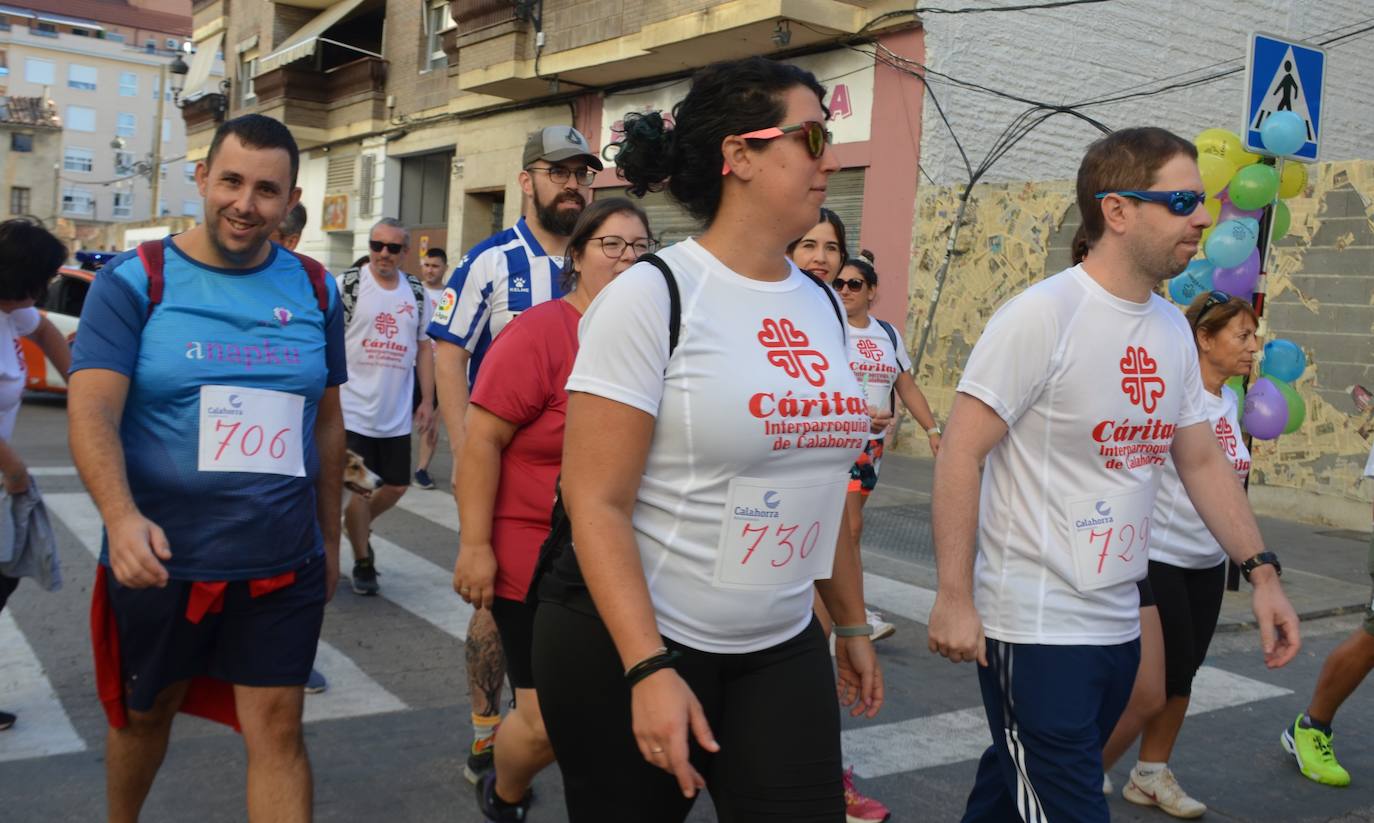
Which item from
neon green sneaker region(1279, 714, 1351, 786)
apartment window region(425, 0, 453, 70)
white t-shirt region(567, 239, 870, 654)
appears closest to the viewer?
white t-shirt region(567, 239, 870, 654)

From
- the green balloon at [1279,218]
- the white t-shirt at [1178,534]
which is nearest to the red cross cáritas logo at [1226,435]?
the white t-shirt at [1178,534]

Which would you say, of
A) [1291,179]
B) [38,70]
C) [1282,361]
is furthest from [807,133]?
[38,70]

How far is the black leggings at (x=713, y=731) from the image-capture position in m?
2.25

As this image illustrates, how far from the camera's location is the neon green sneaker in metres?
4.66

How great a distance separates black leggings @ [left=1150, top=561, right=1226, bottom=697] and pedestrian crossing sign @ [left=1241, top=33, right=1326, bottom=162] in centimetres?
415

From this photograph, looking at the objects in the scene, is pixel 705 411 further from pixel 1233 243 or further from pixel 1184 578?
pixel 1233 243

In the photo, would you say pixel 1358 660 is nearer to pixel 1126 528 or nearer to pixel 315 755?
pixel 1126 528

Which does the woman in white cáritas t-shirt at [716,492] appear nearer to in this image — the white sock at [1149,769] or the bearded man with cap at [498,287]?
the bearded man with cap at [498,287]

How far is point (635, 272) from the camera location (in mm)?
2256

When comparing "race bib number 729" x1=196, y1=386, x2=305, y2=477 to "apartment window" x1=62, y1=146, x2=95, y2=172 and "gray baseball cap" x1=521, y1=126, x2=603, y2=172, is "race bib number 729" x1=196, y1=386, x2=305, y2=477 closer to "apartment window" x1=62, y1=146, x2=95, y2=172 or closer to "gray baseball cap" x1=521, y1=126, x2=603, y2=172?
"gray baseball cap" x1=521, y1=126, x2=603, y2=172

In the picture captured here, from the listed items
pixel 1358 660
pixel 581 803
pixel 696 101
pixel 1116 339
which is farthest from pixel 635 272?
pixel 1358 660

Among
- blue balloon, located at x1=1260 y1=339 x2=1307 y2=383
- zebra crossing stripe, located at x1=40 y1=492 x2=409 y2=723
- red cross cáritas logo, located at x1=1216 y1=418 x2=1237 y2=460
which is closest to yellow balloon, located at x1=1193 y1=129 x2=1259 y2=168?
blue balloon, located at x1=1260 y1=339 x2=1307 y2=383

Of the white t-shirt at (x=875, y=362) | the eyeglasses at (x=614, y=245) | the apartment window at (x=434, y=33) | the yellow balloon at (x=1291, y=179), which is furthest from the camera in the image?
the apartment window at (x=434, y=33)

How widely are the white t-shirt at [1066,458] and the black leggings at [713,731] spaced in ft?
2.43
